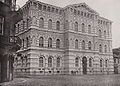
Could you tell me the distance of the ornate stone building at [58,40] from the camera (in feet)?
115

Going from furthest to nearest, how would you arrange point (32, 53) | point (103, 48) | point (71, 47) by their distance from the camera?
point (103, 48)
point (71, 47)
point (32, 53)

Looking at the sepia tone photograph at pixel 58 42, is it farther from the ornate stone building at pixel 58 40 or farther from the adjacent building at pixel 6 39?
the adjacent building at pixel 6 39

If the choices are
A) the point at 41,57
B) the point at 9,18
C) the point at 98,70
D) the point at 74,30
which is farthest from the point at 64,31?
the point at 9,18

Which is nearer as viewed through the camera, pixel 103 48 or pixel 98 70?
pixel 98 70

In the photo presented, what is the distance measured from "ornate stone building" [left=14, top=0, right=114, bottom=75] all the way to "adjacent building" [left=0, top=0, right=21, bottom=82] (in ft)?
53.3

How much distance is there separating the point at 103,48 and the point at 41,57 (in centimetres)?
1748

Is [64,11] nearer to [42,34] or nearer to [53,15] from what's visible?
[53,15]

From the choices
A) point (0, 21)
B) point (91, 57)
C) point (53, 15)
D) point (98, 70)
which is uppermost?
point (53, 15)

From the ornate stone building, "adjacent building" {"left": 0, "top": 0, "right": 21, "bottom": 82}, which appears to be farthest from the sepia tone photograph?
"adjacent building" {"left": 0, "top": 0, "right": 21, "bottom": 82}

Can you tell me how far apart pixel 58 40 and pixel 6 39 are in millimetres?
21878

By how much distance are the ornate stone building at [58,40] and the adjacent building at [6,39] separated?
16236mm

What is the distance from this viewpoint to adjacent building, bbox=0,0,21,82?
16.2 m

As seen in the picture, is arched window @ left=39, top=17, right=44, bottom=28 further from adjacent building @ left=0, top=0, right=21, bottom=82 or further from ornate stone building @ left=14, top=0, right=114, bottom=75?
adjacent building @ left=0, top=0, right=21, bottom=82

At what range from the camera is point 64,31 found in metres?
39.2
